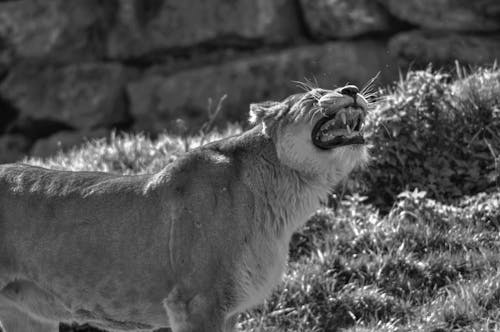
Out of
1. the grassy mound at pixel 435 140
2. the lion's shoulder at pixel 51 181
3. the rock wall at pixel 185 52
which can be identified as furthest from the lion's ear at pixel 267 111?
the rock wall at pixel 185 52

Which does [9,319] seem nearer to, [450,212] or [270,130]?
[270,130]

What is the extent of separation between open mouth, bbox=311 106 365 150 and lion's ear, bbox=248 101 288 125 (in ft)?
0.94

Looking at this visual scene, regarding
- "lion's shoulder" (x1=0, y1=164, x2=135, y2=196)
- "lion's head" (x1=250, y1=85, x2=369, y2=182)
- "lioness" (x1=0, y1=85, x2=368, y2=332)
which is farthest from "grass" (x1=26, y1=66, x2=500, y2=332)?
"lion's shoulder" (x1=0, y1=164, x2=135, y2=196)

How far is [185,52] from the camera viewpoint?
13.9m

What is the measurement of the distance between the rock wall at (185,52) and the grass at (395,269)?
423cm

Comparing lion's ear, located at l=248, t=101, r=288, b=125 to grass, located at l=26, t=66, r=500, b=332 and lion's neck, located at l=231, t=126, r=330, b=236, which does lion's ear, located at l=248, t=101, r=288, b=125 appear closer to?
lion's neck, located at l=231, t=126, r=330, b=236

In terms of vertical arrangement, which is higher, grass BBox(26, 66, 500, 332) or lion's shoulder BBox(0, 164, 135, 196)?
lion's shoulder BBox(0, 164, 135, 196)

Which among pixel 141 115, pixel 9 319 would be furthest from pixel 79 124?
pixel 9 319

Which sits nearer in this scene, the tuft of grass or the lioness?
the lioness

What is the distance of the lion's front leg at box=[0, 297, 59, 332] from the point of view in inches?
243

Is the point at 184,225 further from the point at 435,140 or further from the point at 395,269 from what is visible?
the point at 435,140

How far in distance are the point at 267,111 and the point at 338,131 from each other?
0.49 m

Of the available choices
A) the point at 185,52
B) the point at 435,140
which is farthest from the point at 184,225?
the point at 185,52

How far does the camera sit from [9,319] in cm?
621
